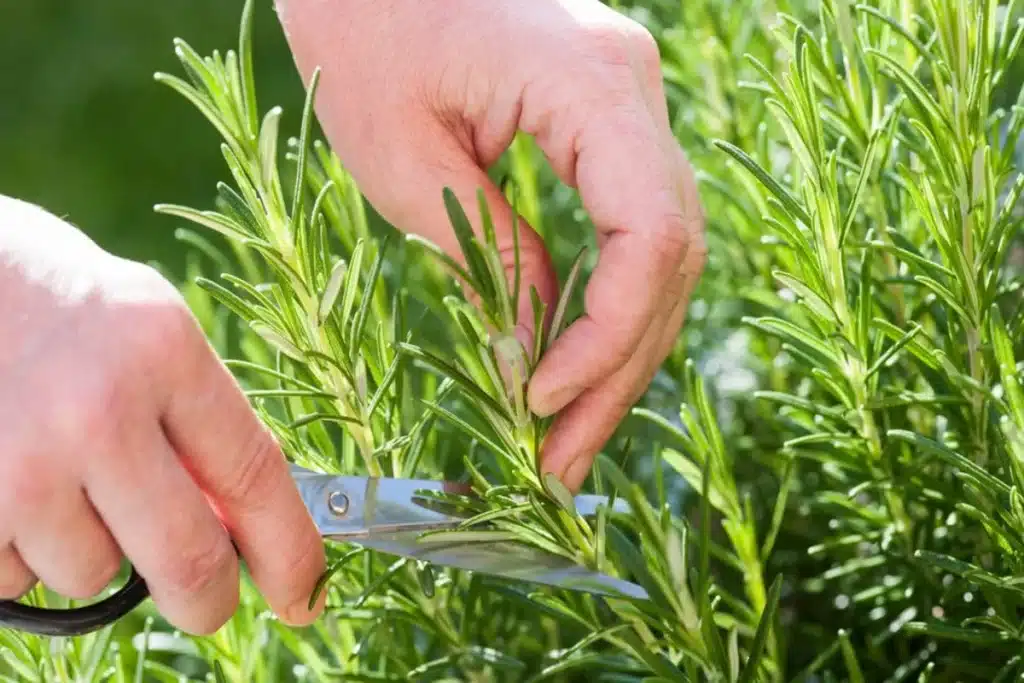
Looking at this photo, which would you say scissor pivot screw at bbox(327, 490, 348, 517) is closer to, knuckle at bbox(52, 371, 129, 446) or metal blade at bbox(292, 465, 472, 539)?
metal blade at bbox(292, 465, 472, 539)

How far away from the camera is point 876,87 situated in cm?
109

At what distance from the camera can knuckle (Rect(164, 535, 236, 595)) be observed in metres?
0.84

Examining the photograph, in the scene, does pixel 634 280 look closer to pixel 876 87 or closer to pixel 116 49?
pixel 876 87

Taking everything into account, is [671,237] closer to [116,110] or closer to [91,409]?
[91,409]

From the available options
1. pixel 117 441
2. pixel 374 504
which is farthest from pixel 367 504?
pixel 117 441

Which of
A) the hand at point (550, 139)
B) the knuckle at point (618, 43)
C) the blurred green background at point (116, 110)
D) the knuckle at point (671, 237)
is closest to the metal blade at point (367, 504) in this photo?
the hand at point (550, 139)

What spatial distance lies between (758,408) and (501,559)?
58 centimetres

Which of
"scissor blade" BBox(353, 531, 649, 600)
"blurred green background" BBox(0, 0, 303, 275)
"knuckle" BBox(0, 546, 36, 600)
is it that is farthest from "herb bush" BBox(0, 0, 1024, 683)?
"blurred green background" BBox(0, 0, 303, 275)

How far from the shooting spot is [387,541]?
3.03ft

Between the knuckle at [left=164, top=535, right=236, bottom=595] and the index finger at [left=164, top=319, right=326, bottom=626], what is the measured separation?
1.0 inches

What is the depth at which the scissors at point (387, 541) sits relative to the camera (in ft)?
2.91

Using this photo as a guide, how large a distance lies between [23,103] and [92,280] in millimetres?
3188

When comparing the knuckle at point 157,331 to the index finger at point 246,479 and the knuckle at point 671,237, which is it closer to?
the index finger at point 246,479

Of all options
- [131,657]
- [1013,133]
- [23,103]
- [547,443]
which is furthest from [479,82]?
[23,103]
